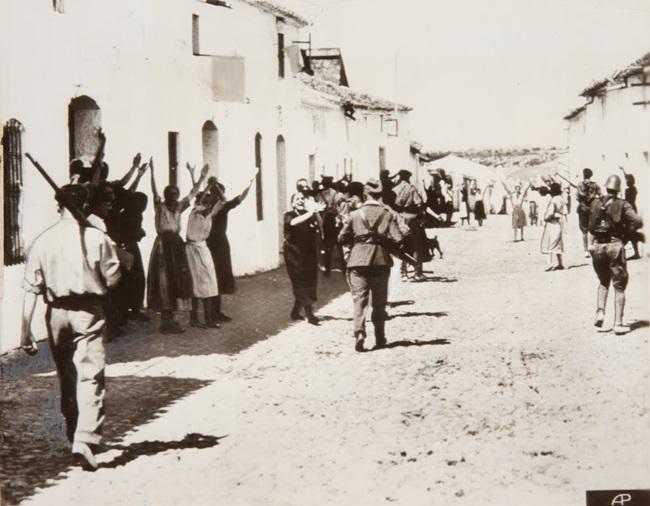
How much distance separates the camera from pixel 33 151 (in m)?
6.59

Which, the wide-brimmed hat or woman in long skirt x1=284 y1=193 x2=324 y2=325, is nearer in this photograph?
the wide-brimmed hat

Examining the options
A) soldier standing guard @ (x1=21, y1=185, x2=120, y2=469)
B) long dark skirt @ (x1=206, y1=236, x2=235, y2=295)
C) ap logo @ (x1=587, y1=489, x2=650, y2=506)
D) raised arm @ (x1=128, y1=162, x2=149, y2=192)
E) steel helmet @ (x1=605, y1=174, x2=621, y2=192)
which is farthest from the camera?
long dark skirt @ (x1=206, y1=236, x2=235, y2=295)

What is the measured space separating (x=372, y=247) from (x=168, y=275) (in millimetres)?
1500

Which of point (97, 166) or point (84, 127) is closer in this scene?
point (97, 166)

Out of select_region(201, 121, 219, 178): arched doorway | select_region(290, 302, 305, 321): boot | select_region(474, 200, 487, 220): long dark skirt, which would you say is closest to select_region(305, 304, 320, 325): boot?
select_region(290, 302, 305, 321): boot

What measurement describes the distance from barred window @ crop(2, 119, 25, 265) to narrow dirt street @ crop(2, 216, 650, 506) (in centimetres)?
67

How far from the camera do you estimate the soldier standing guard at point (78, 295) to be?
522 cm

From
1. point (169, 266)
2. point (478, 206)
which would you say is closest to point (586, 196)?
point (169, 266)

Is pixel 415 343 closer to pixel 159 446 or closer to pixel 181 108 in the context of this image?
pixel 181 108

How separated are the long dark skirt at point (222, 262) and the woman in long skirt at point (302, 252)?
0.48m

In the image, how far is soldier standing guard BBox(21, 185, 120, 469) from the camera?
5223 millimetres

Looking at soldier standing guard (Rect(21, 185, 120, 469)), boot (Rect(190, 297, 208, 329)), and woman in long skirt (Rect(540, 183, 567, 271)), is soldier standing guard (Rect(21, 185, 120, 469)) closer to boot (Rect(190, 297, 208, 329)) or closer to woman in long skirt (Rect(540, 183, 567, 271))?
boot (Rect(190, 297, 208, 329))

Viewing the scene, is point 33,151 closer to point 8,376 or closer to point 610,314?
point 8,376

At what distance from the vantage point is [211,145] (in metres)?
8.50
